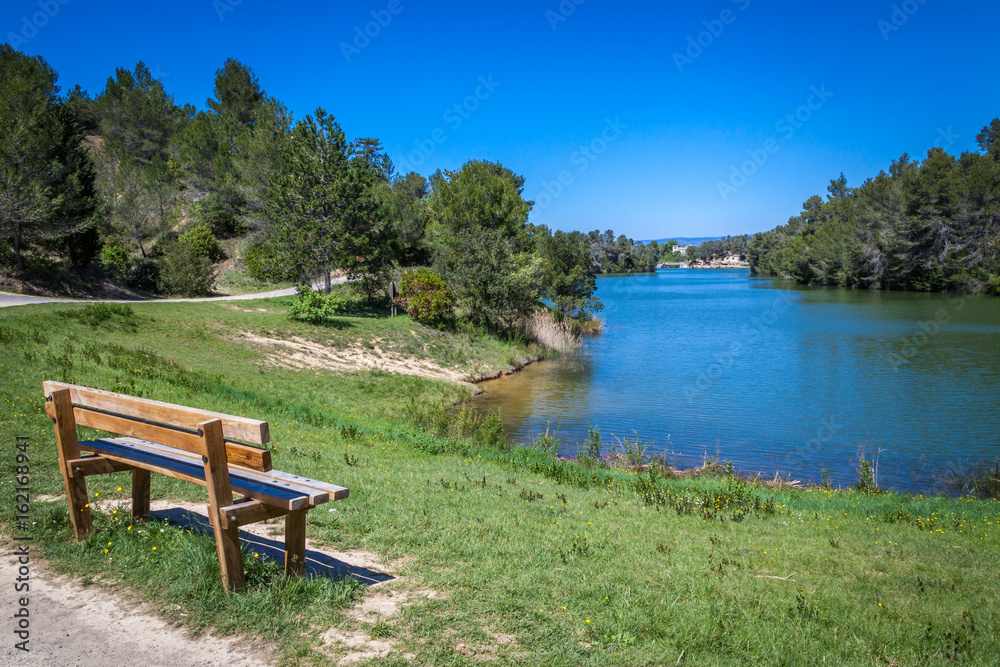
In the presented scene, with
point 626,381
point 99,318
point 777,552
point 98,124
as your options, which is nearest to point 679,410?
point 626,381

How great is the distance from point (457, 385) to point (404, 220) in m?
26.5

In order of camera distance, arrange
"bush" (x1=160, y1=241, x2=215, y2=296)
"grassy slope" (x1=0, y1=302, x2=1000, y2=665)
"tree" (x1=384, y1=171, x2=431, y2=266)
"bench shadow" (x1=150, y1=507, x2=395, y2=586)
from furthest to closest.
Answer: "tree" (x1=384, y1=171, x2=431, y2=266) < "bush" (x1=160, y1=241, x2=215, y2=296) < "bench shadow" (x1=150, y1=507, x2=395, y2=586) < "grassy slope" (x1=0, y1=302, x2=1000, y2=665)

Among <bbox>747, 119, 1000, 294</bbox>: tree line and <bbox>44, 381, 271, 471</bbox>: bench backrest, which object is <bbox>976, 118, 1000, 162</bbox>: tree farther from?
<bbox>44, 381, 271, 471</bbox>: bench backrest

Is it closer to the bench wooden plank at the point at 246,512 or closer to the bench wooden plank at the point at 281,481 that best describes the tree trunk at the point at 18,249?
the bench wooden plank at the point at 281,481

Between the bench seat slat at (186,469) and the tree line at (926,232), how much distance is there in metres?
82.3

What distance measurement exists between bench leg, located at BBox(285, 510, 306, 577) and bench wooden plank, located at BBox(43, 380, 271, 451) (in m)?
0.67

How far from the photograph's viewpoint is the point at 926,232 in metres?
72.1

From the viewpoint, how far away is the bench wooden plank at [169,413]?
13.7 ft

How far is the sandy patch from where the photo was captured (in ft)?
76.5

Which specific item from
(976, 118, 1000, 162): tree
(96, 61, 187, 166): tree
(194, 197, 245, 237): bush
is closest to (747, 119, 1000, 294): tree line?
(976, 118, 1000, 162): tree

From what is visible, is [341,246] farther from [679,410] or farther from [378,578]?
[378,578]

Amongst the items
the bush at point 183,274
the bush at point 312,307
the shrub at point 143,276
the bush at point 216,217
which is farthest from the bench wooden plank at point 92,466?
the bush at point 216,217

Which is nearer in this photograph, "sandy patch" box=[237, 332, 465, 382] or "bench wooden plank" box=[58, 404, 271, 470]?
"bench wooden plank" box=[58, 404, 271, 470]

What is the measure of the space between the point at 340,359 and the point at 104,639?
2175cm
